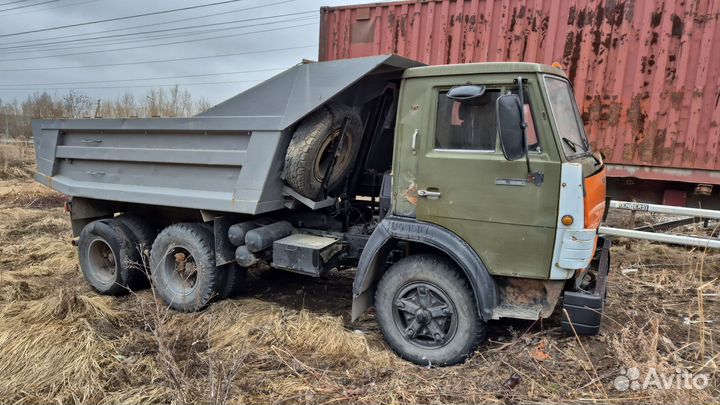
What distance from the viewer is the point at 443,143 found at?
11.3 feet

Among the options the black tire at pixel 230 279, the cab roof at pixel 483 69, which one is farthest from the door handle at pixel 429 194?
the black tire at pixel 230 279

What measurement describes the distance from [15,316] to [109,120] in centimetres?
208

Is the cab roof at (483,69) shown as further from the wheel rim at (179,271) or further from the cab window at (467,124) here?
the wheel rim at (179,271)

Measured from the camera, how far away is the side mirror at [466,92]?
3126 millimetres

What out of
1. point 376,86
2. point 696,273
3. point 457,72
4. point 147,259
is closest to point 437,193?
point 457,72

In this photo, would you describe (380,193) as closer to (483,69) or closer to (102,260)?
(483,69)

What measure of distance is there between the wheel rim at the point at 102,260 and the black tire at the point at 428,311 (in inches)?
136

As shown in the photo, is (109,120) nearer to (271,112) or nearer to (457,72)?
(271,112)

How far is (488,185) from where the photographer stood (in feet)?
10.6

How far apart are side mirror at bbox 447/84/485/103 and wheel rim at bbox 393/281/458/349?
140 cm

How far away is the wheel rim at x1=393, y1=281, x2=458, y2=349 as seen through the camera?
136 inches

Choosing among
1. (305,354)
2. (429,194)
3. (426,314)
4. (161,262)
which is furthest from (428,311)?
(161,262)

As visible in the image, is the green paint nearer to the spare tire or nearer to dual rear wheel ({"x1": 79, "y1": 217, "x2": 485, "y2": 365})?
dual rear wheel ({"x1": 79, "y1": 217, "x2": 485, "y2": 365})

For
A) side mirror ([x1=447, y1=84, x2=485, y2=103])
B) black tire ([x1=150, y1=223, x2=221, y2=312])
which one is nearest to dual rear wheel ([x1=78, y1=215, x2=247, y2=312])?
black tire ([x1=150, y1=223, x2=221, y2=312])
